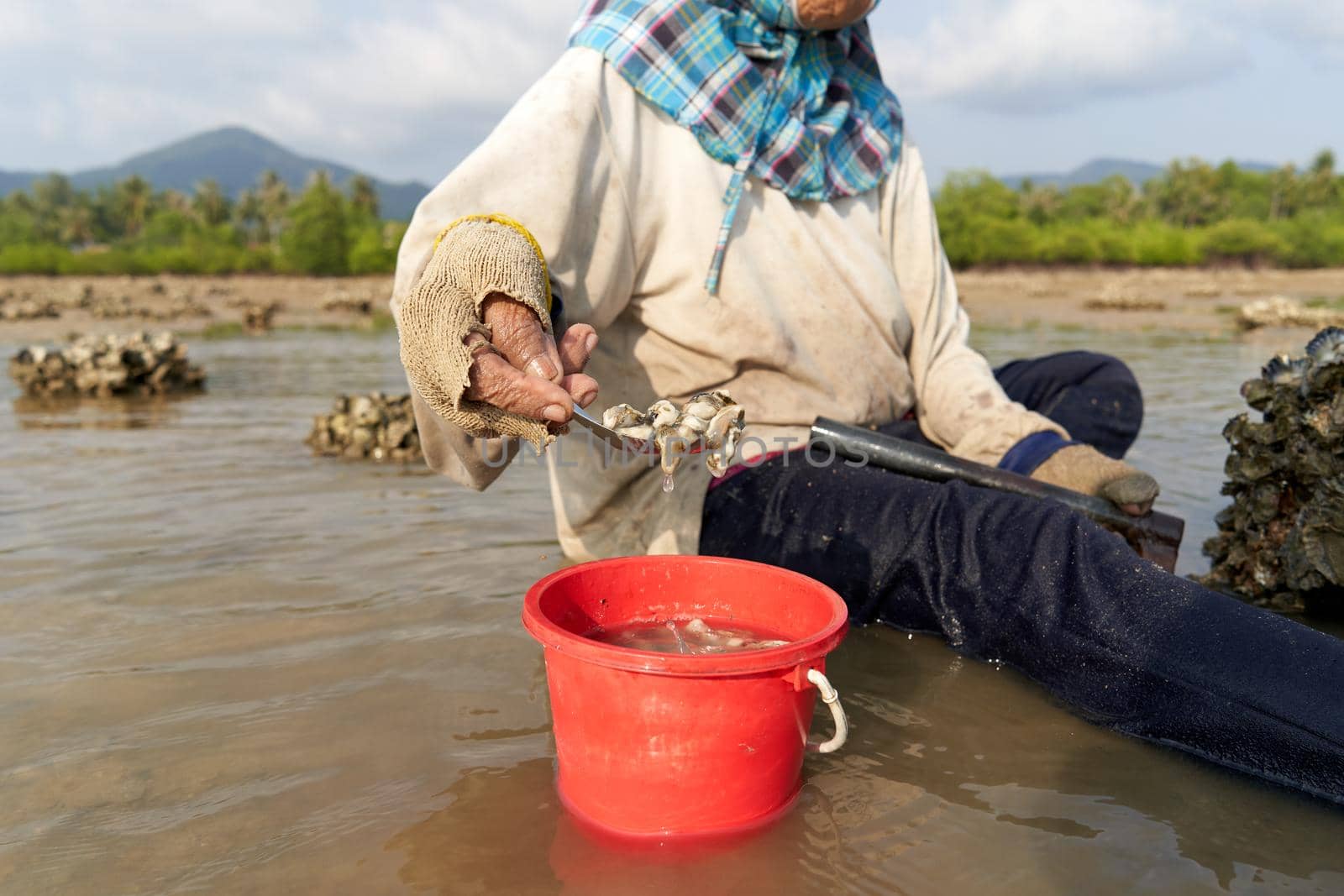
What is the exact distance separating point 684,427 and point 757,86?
103cm

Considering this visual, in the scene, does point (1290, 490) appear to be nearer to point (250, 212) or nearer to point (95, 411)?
point (95, 411)

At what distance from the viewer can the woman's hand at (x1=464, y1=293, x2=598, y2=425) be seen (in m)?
1.65

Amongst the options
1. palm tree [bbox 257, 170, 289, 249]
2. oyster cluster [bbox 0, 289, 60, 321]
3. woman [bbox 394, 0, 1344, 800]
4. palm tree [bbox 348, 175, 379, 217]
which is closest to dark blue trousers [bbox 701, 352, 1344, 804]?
woman [bbox 394, 0, 1344, 800]

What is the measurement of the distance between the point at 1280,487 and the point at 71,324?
53.9 ft

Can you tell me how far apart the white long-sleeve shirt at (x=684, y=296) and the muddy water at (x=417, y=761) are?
1.70 feet

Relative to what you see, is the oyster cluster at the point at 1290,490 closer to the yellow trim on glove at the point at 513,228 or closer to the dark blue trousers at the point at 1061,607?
the dark blue trousers at the point at 1061,607

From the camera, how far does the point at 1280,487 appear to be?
8.89 ft

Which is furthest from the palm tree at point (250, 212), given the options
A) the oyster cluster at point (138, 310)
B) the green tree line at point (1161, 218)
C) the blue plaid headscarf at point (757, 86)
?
the blue plaid headscarf at point (757, 86)

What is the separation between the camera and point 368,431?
491cm

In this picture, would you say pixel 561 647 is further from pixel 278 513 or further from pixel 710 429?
pixel 278 513

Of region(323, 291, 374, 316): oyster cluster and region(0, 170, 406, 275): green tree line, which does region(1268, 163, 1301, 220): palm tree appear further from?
region(323, 291, 374, 316): oyster cluster

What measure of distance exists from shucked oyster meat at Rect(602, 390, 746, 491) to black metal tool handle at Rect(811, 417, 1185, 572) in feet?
1.64

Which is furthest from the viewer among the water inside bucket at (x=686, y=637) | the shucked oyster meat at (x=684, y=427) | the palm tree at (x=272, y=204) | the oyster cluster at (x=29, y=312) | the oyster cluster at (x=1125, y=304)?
the palm tree at (x=272, y=204)

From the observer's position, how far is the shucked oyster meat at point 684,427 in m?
1.91
